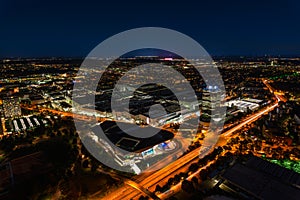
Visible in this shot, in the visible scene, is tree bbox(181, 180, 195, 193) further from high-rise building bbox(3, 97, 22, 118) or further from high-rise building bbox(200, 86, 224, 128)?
high-rise building bbox(3, 97, 22, 118)

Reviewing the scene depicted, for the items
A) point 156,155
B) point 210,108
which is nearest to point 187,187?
point 156,155

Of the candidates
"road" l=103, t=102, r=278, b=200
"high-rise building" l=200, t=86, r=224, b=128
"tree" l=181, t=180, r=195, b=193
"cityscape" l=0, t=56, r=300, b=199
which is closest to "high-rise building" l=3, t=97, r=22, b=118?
"cityscape" l=0, t=56, r=300, b=199

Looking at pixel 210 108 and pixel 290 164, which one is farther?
pixel 210 108

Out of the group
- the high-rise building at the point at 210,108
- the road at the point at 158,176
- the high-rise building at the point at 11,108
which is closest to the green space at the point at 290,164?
the road at the point at 158,176

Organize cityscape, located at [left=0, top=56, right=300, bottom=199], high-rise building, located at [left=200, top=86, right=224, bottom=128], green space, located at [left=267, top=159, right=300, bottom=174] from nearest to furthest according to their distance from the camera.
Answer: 1. cityscape, located at [left=0, top=56, right=300, bottom=199]
2. green space, located at [left=267, top=159, right=300, bottom=174]
3. high-rise building, located at [left=200, top=86, right=224, bottom=128]

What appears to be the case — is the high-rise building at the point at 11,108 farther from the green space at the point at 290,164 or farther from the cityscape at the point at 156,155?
the green space at the point at 290,164

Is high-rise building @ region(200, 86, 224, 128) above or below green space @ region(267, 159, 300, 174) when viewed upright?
above

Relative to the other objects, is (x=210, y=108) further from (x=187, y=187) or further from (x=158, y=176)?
(x=187, y=187)

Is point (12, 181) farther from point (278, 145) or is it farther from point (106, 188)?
point (278, 145)

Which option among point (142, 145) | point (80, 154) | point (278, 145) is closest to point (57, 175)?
point (80, 154)

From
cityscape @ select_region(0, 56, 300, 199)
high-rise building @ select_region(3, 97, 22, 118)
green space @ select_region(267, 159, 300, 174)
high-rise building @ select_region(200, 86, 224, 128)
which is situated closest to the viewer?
cityscape @ select_region(0, 56, 300, 199)

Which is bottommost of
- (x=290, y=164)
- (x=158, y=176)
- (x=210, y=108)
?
(x=158, y=176)
